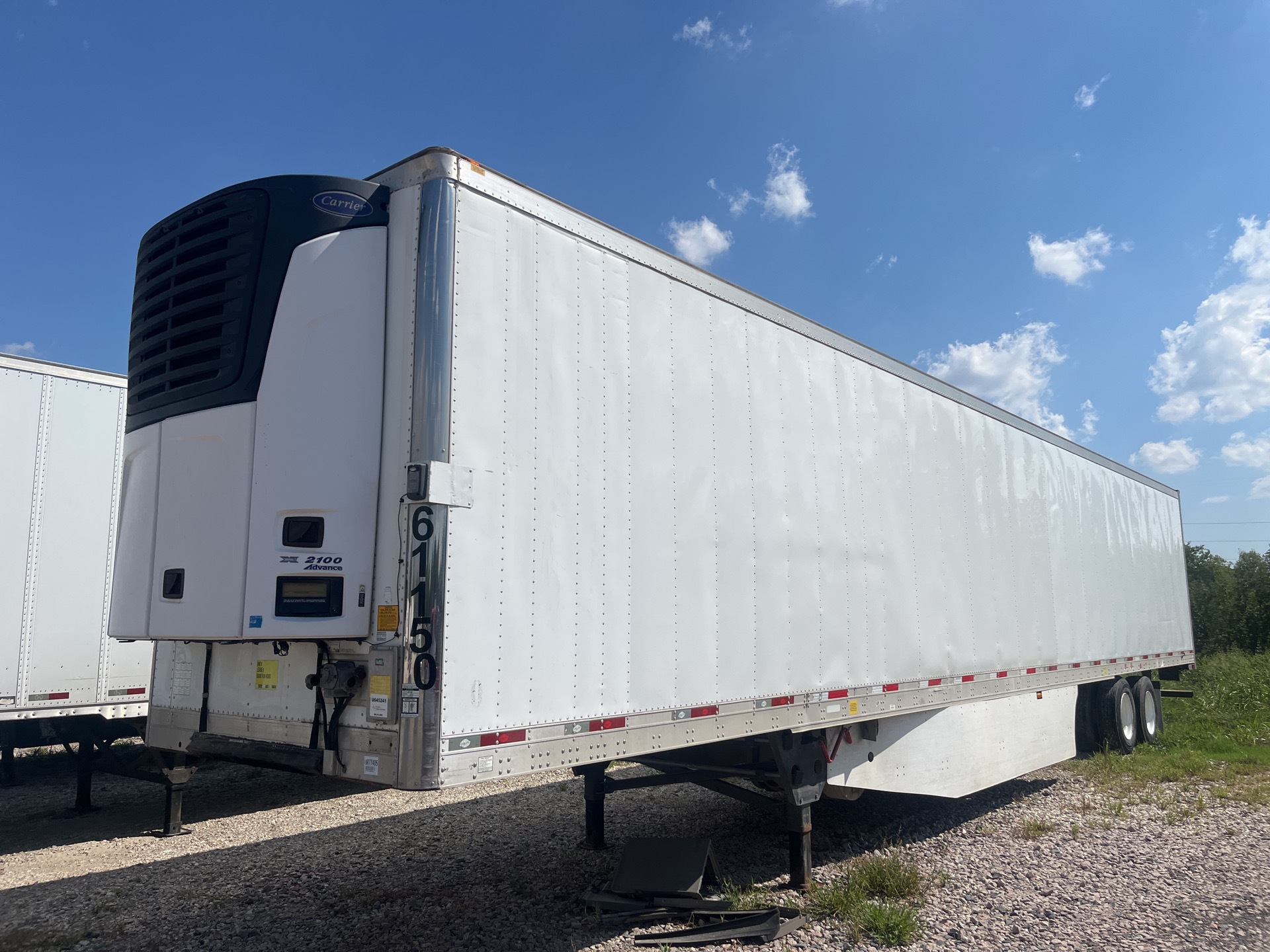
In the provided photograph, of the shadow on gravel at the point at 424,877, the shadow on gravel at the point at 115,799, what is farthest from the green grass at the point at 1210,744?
the shadow on gravel at the point at 115,799

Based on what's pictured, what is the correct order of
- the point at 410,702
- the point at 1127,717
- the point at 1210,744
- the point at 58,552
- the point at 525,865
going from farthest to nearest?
the point at 1210,744 → the point at 1127,717 → the point at 58,552 → the point at 525,865 → the point at 410,702

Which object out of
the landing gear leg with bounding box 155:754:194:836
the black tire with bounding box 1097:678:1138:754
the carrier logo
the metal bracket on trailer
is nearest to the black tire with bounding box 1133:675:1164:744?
the black tire with bounding box 1097:678:1138:754

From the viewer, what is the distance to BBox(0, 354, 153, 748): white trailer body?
23.7ft

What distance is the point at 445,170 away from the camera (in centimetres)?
400

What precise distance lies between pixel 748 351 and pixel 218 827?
6.43 metres

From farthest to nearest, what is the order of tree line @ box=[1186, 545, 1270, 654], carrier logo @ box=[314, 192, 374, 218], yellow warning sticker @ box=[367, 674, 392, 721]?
tree line @ box=[1186, 545, 1270, 654] → carrier logo @ box=[314, 192, 374, 218] → yellow warning sticker @ box=[367, 674, 392, 721]

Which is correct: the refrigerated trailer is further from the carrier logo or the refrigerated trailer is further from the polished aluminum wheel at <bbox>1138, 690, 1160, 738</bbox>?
the polished aluminum wheel at <bbox>1138, 690, 1160, 738</bbox>

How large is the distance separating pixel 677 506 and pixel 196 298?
2723 millimetres

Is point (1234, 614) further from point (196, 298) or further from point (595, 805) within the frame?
point (196, 298)

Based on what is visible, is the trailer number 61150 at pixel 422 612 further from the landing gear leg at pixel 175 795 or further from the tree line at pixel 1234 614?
the tree line at pixel 1234 614

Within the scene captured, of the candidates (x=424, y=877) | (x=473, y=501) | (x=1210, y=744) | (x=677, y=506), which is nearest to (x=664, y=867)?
(x=424, y=877)

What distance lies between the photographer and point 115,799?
932 centimetres

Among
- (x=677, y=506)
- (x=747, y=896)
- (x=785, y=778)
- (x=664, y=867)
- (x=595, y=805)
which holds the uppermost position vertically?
(x=677, y=506)

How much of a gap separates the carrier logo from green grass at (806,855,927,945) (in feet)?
15.8
